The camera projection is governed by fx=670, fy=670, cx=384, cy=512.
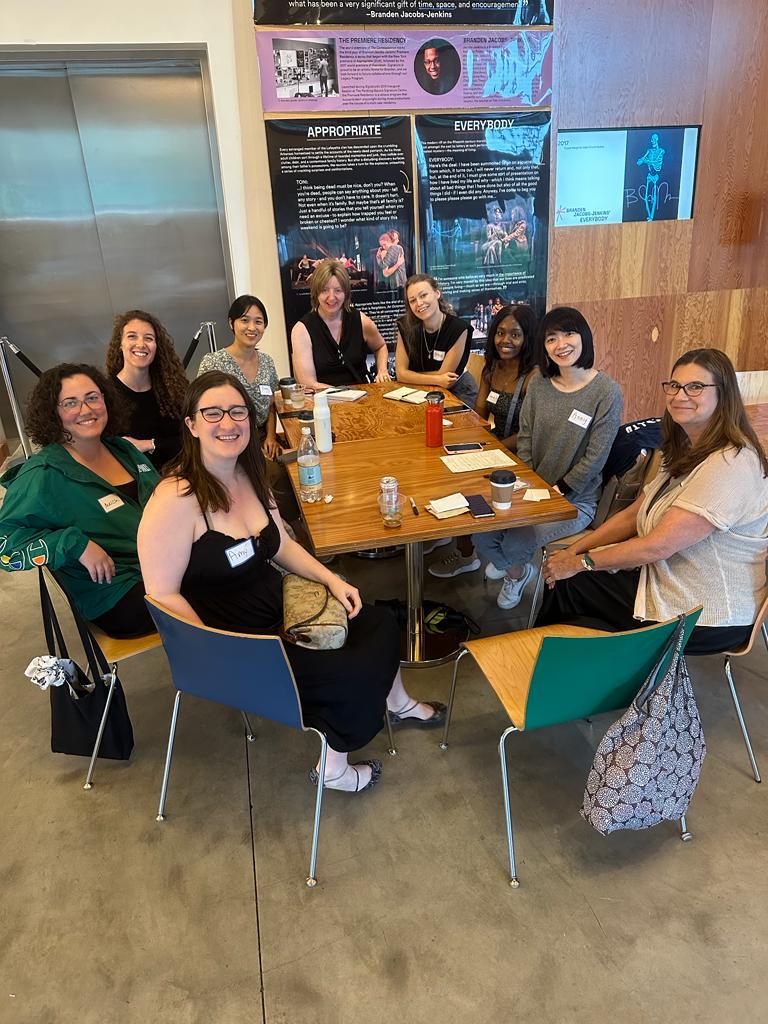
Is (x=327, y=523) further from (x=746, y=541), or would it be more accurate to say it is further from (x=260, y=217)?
(x=260, y=217)

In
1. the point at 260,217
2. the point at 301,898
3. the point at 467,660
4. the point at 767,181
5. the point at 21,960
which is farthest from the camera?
the point at 767,181

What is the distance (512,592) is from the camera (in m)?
3.13

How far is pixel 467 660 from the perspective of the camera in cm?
280

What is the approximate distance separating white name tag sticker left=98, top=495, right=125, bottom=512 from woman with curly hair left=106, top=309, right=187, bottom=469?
74 centimetres

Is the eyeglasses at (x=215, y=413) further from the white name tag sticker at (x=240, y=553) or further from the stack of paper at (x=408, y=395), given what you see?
the stack of paper at (x=408, y=395)

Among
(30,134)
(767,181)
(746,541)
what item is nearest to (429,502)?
(746,541)

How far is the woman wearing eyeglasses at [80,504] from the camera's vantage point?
207cm

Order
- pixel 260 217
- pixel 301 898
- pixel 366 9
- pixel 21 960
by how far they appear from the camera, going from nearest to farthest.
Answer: pixel 21 960
pixel 301 898
pixel 366 9
pixel 260 217

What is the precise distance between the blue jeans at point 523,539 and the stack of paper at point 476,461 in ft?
0.94

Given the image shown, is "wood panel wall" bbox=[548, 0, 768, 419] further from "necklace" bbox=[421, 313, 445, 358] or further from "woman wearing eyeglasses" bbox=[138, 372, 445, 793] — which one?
"woman wearing eyeglasses" bbox=[138, 372, 445, 793]

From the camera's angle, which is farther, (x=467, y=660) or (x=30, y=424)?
(x=467, y=660)

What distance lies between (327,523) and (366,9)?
3.45 metres

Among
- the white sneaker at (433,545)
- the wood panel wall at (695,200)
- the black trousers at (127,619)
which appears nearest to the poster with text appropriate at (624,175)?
the wood panel wall at (695,200)

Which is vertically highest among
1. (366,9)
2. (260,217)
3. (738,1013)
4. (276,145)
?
(366,9)
